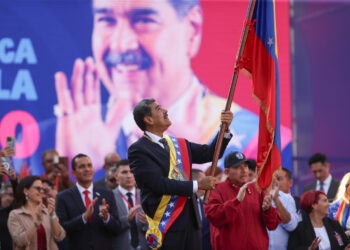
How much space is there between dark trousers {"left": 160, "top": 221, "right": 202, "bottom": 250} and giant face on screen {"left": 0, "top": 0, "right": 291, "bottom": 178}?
608 cm

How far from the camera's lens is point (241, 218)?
6.71 m

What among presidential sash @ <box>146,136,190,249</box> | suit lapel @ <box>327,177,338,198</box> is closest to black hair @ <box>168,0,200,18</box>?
suit lapel @ <box>327,177,338,198</box>

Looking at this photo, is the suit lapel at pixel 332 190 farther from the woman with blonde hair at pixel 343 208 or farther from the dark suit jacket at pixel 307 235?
the dark suit jacket at pixel 307 235

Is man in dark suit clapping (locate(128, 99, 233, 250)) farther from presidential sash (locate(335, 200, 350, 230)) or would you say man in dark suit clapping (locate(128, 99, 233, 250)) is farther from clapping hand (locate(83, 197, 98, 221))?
presidential sash (locate(335, 200, 350, 230))

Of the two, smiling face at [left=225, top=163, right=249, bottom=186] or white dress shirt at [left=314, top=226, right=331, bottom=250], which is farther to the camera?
white dress shirt at [left=314, top=226, right=331, bottom=250]

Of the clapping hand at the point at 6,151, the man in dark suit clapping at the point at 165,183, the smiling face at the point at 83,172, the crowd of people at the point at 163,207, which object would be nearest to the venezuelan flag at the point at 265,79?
the crowd of people at the point at 163,207

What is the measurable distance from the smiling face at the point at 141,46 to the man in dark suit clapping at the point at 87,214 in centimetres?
376

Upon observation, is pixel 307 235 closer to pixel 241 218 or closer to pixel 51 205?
pixel 241 218

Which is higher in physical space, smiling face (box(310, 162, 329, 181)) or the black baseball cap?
the black baseball cap

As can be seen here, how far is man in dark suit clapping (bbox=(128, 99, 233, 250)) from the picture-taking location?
512 cm

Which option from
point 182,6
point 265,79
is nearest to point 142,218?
point 265,79

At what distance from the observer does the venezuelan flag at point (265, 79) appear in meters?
5.82

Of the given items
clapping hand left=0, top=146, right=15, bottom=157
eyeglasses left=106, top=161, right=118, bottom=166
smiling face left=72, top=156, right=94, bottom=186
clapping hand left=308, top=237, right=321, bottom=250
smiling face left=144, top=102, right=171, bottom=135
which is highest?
smiling face left=144, top=102, right=171, bottom=135

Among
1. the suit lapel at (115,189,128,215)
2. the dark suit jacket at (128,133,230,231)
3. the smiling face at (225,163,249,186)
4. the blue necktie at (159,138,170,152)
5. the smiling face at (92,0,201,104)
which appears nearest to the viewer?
the dark suit jacket at (128,133,230,231)
